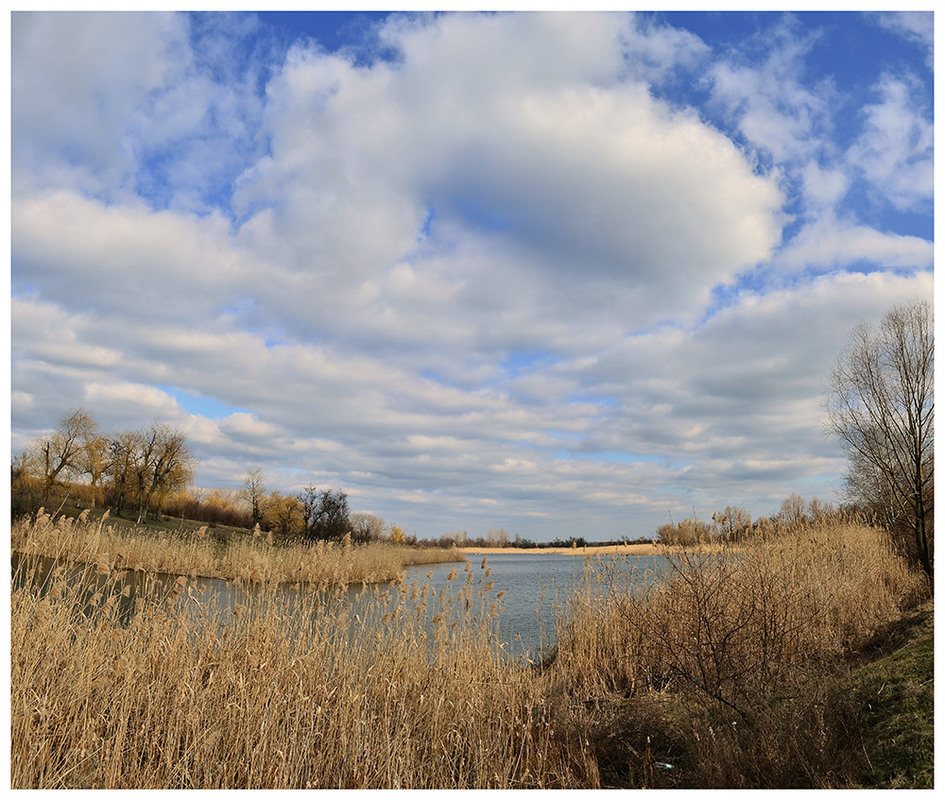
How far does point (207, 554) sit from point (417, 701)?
13.0m

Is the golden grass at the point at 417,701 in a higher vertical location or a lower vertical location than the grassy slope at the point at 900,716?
lower

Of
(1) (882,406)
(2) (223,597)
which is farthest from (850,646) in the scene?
(2) (223,597)

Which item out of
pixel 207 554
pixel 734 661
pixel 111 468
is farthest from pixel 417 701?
pixel 111 468

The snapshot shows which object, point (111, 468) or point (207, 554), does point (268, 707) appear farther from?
point (111, 468)

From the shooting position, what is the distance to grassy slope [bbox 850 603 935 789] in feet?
11.0

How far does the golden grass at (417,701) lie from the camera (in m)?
3.95

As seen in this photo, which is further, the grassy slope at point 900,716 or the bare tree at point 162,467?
the bare tree at point 162,467

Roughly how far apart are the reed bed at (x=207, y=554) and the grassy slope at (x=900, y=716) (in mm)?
4578

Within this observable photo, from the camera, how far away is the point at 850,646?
689 cm

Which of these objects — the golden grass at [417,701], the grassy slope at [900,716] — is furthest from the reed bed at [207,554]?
the grassy slope at [900,716]

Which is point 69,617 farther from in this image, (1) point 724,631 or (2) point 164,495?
(2) point 164,495

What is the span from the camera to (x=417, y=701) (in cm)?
537

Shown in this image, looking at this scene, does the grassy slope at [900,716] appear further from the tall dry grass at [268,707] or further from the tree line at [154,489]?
the tree line at [154,489]

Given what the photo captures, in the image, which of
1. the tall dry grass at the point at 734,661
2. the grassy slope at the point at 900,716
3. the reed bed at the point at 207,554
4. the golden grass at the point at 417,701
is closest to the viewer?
the grassy slope at the point at 900,716
